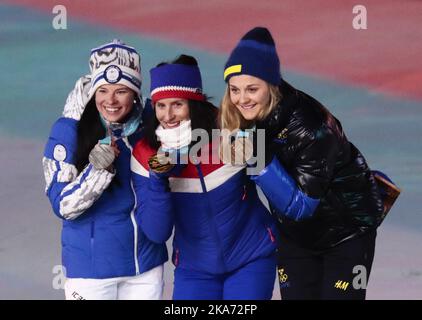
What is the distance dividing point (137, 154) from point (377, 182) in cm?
101

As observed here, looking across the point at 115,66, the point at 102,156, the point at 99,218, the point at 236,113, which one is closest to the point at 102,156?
the point at 102,156

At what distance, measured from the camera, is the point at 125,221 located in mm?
4566

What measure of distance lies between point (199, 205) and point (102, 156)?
444 mm

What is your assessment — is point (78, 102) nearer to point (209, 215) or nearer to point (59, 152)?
point (59, 152)

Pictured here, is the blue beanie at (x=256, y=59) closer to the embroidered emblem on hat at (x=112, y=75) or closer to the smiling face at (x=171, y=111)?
the smiling face at (x=171, y=111)

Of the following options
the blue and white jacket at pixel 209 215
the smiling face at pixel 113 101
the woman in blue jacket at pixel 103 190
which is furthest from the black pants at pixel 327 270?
the smiling face at pixel 113 101

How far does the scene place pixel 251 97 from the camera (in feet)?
13.9

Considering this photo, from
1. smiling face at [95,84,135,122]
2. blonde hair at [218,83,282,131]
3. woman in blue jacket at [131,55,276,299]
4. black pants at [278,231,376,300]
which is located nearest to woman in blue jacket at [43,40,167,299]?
smiling face at [95,84,135,122]

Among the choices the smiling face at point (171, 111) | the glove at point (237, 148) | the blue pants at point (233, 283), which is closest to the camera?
the glove at point (237, 148)

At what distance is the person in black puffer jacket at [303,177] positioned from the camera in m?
4.19

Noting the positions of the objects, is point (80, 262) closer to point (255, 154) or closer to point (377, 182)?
point (255, 154)

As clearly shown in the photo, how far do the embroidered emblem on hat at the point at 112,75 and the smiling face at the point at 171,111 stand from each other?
0.76ft
